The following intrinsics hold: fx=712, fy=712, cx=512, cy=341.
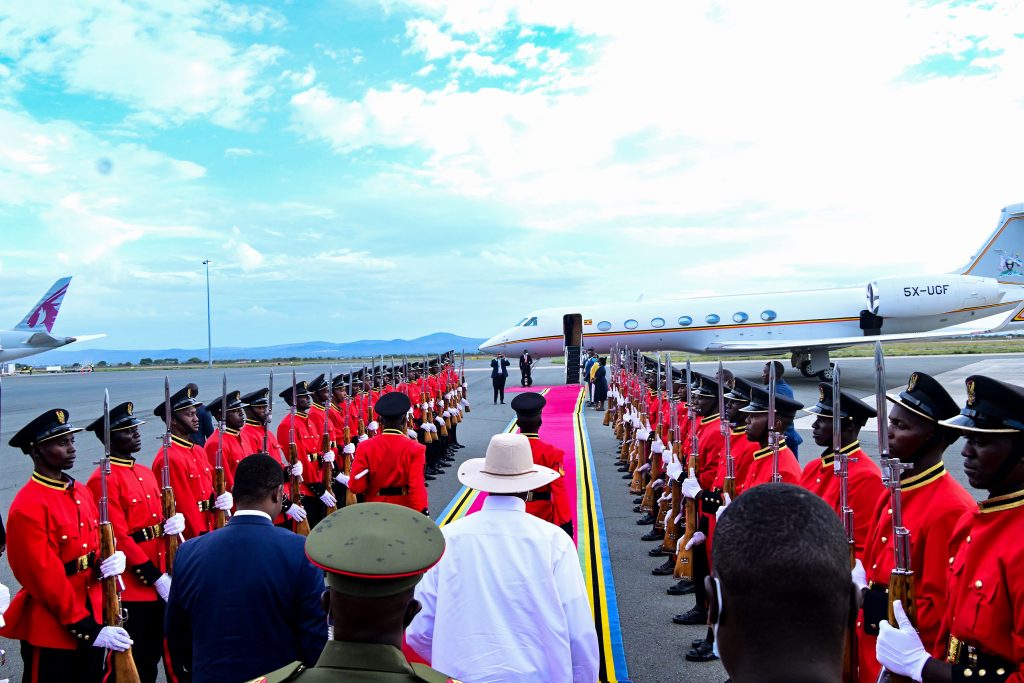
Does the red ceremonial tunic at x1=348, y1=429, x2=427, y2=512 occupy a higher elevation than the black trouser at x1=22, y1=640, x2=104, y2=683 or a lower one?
higher

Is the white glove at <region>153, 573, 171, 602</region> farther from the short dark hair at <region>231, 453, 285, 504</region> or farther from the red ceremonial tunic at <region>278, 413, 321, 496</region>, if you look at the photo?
the red ceremonial tunic at <region>278, 413, 321, 496</region>

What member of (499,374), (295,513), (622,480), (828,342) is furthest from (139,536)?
(828,342)

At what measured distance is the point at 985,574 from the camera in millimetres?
2535

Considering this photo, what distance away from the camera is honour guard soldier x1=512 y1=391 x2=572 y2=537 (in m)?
5.02

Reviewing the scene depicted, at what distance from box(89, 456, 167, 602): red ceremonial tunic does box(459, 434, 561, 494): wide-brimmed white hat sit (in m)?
2.35

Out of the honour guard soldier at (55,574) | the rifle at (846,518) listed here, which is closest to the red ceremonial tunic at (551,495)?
the rifle at (846,518)

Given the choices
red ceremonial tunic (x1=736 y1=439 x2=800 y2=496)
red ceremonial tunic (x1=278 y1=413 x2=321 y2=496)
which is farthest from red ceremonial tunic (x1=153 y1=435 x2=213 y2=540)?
red ceremonial tunic (x1=736 y1=439 x2=800 y2=496)

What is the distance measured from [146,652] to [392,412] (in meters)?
2.40

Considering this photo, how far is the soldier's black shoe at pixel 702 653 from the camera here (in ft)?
16.5

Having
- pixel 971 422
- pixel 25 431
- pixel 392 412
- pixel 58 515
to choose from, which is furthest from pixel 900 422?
pixel 25 431

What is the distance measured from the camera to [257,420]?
6.77 metres

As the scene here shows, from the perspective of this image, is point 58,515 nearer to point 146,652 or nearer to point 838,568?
point 146,652

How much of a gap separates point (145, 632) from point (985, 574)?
4465mm

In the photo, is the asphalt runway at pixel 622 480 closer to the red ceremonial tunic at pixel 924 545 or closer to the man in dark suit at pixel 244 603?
the red ceremonial tunic at pixel 924 545
